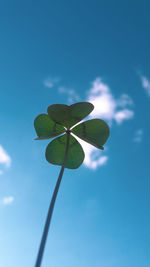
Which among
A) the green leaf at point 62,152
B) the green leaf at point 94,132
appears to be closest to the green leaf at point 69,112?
the green leaf at point 94,132

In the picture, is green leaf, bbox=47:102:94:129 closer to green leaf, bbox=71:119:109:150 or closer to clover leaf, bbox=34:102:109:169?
clover leaf, bbox=34:102:109:169

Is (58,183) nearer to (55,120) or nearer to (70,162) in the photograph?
(55,120)

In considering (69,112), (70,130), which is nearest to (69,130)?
(70,130)

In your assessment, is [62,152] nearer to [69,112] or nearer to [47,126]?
[47,126]

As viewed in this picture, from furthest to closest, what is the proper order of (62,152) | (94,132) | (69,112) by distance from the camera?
(62,152), (94,132), (69,112)

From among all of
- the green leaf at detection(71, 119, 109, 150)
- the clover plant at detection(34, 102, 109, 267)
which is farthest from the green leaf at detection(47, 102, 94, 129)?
the green leaf at detection(71, 119, 109, 150)
